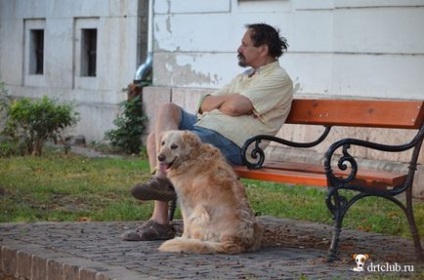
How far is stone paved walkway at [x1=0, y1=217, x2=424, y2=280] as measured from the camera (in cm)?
712

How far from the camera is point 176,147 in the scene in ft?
26.2

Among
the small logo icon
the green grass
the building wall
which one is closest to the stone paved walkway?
the small logo icon

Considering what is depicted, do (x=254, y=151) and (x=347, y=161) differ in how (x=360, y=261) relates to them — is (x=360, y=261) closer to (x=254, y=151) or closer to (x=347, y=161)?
(x=347, y=161)

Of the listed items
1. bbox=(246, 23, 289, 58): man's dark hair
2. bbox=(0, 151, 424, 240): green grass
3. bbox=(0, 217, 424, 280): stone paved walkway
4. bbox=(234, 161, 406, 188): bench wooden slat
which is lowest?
bbox=(0, 151, 424, 240): green grass

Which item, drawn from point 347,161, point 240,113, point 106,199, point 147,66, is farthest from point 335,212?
point 147,66

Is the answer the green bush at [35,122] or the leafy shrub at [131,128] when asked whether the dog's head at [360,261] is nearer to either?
the green bush at [35,122]

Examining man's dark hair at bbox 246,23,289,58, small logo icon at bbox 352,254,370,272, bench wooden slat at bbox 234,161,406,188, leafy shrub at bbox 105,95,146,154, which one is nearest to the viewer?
small logo icon at bbox 352,254,370,272

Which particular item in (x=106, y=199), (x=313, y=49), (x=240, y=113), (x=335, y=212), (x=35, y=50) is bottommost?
(x=106, y=199)

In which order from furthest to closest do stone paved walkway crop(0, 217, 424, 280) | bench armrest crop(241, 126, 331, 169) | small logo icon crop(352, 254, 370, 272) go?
bench armrest crop(241, 126, 331, 169) → small logo icon crop(352, 254, 370, 272) → stone paved walkway crop(0, 217, 424, 280)

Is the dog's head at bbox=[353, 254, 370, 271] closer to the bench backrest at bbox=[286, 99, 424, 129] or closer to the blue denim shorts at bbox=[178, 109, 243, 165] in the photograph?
the bench backrest at bbox=[286, 99, 424, 129]

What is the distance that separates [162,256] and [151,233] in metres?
0.83

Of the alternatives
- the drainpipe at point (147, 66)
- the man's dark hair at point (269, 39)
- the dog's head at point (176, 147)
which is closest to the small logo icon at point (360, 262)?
the dog's head at point (176, 147)

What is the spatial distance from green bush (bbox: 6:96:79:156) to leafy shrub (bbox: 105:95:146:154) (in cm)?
92

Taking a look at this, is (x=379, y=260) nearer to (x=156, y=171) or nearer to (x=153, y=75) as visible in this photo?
(x=156, y=171)
